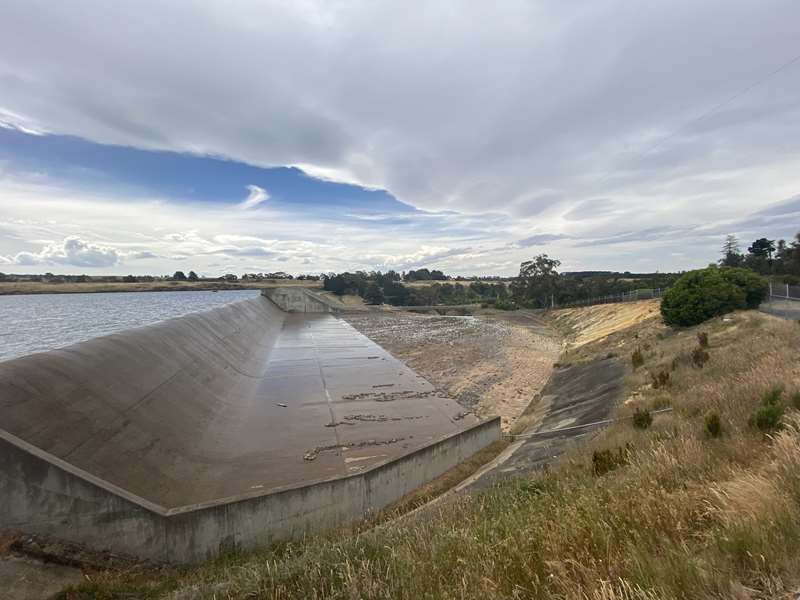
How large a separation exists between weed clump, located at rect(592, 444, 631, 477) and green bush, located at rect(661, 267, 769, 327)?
19.7 meters

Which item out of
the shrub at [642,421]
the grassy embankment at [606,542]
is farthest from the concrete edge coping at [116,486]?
the shrub at [642,421]

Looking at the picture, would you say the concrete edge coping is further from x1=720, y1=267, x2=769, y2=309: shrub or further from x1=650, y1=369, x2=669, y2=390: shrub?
x1=720, y1=267, x2=769, y2=309: shrub

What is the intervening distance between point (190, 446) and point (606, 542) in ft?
37.6

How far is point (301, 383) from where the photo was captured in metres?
21.7

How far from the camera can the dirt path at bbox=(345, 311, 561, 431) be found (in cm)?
2108

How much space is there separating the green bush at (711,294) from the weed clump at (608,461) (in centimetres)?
1968

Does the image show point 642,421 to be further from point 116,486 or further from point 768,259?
point 768,259

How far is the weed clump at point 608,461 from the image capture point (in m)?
6.22

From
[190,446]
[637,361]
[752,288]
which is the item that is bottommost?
[190,446]

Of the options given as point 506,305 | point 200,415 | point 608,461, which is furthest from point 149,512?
point 506,305

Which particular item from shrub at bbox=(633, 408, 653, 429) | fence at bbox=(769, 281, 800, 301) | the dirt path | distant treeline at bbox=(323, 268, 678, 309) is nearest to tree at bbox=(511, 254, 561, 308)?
distant treeline at bbox=(323, 268, 678, 309)

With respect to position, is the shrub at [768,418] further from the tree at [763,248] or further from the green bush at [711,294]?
the tree at [763,248]

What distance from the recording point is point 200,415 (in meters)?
14.2

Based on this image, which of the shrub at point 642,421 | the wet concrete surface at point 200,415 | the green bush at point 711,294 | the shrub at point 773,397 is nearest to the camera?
the shrub at point 773,397
